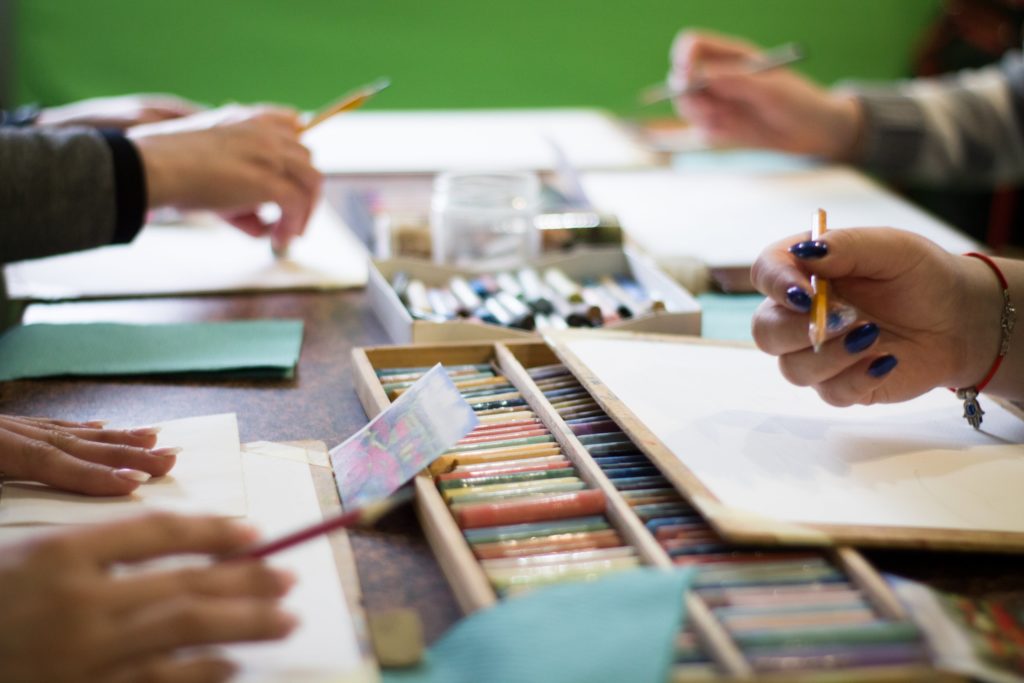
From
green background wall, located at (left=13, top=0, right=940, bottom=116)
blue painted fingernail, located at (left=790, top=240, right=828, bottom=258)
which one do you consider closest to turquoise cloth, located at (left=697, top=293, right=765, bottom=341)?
blue painted fingernail, located at (left=790, top=240, right=828, bottom=258)

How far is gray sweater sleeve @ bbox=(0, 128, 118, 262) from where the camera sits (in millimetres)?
1128

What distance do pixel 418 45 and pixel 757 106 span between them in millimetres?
1589

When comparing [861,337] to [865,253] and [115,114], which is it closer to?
[865,253]

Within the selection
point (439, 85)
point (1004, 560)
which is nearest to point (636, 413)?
point (1004, 560)

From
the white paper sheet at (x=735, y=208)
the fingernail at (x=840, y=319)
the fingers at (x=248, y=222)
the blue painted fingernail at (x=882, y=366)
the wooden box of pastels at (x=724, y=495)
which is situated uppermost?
the fingernail at (x=840, y=319)

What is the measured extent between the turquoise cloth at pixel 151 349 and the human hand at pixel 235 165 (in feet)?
0.58

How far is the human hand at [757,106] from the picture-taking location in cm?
185

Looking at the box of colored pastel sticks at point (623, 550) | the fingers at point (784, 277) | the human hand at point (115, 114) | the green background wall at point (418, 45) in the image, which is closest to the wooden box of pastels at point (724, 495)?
the box of colored pastel sticks at point (623, 550)

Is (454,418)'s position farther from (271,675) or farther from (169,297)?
(169,297)

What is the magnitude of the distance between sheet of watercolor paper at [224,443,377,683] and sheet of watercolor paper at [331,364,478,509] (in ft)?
0.11

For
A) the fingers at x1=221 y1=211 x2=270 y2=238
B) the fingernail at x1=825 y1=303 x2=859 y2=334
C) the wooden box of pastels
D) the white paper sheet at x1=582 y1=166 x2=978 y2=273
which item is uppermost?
the fingernail at x1=825 y1=303 x2=859 y2=334

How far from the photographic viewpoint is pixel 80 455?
0.80m

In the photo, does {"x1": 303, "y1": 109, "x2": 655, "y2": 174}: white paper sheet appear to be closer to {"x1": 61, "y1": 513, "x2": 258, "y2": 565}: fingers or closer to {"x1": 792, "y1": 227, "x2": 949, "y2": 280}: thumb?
{"x1": 792, "y1": 227, "x2": 949, "y2": 280}: thumb

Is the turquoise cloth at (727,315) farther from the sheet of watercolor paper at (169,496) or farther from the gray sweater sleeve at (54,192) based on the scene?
the gray sweater sleeve at (54,192)
